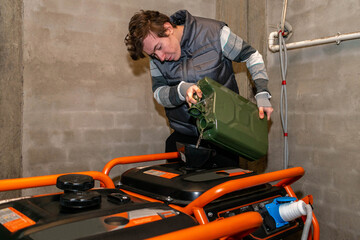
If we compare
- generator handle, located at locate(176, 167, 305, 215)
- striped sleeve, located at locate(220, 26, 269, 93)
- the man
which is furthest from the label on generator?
striped sleeve, located at locate(220, 26, 269, 93)

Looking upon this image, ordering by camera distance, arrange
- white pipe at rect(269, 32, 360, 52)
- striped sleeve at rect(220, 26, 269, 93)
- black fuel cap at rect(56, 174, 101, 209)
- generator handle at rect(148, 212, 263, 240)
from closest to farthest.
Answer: generator handle at rect(148, 212, 263, 240) < black fuel cap at rect(56, 174, 101, 209) < striped sleeve at rect(220, 26, 269, 93) < white pipe at rect(269, 32, 360, 52)

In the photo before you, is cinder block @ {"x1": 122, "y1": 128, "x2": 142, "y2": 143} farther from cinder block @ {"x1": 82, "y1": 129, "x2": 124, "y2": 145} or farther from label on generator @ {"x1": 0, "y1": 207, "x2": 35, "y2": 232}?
label on generator @ {"x1": 0, "y1": 207, "x2": 35, "y2": 232}

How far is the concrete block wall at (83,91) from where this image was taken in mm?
2016

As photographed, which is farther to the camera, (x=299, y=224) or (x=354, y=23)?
(x=354, y=23)

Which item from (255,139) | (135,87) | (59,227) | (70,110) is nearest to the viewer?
(59,227)

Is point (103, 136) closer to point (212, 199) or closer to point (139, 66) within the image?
point (139, 66)

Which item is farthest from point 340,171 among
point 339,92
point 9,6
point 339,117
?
point 9,6

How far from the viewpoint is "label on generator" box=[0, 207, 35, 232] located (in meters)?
0.75

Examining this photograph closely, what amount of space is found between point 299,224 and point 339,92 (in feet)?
3.27

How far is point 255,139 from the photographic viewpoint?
4.47ft

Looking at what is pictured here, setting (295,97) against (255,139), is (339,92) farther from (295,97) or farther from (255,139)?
(255,139)

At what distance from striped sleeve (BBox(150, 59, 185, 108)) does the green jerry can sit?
0.20 m

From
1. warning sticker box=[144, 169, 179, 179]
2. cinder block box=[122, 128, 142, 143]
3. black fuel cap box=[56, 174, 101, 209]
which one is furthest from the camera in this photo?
cinder block box=[122, 128, 142, 143]

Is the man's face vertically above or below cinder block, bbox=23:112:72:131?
above
